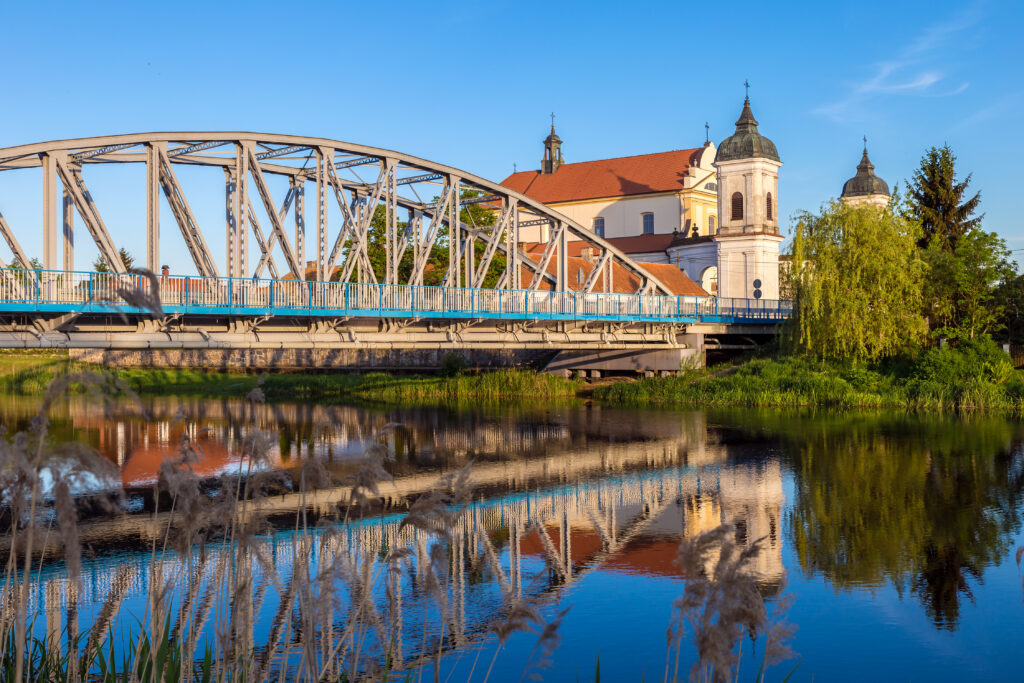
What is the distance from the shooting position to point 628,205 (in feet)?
267

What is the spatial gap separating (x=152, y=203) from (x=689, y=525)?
17.5 m

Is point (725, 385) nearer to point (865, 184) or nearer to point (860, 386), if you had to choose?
point (860, 386)

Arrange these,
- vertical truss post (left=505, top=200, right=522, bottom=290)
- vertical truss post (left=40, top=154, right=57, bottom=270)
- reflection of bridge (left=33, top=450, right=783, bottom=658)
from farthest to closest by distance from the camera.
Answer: vertical truss post (left=505, top=200, right=522, bottom=290), vertical truss post (left=40, top=154, right=57, bottom=270), reflection of bridge (left=33, top=450, right=783, bottom=658)

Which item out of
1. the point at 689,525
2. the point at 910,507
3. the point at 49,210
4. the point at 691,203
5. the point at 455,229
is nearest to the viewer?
the point at 689,525

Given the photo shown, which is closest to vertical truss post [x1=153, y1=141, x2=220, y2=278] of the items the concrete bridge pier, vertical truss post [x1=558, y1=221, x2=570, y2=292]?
vertical truss post [x1=558, y1=221, x2=570, y2=292]

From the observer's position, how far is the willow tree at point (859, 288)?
42.0 meters

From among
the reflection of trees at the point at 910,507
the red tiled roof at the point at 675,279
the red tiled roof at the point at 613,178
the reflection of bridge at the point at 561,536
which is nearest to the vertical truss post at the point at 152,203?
the reflection of bridge at the point at 561,536

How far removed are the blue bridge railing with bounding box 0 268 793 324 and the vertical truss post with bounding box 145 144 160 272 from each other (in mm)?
924

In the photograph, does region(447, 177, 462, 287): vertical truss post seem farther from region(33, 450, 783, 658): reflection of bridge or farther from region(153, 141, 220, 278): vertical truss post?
region(33, 450, 783, 658): reflection of bridge

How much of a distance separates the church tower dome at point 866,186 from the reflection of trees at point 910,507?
5189 centimetres

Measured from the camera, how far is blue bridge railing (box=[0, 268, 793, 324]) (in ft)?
75.6

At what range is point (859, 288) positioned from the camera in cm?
4244

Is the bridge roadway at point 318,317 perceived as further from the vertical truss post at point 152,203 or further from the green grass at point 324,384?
the green grass at point 324,384

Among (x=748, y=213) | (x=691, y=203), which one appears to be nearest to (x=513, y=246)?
(x=748, y=213)
